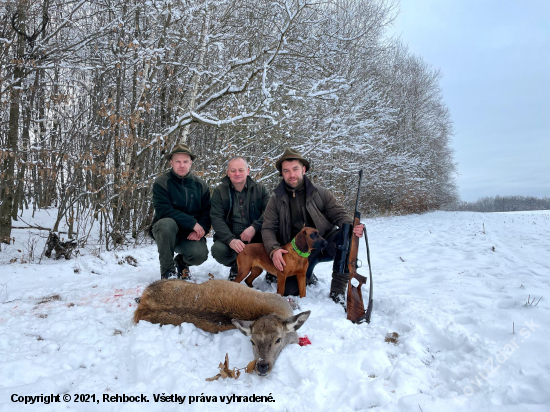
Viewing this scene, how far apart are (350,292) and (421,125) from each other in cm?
2555

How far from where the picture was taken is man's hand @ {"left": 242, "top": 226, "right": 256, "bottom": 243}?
453 centimetres

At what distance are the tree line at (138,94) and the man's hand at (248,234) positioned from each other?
3557mm

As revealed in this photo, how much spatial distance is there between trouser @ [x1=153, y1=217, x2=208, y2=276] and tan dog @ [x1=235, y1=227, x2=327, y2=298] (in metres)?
0.86

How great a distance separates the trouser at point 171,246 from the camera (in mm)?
4414

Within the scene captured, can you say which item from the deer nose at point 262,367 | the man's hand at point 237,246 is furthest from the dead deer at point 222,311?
the man's hand at point 237,246

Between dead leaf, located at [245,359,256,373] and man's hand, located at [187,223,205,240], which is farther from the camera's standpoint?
man's hand, located at [187,223,205,240]

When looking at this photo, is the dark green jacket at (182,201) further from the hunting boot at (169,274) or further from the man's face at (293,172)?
the man's face at (293,172)

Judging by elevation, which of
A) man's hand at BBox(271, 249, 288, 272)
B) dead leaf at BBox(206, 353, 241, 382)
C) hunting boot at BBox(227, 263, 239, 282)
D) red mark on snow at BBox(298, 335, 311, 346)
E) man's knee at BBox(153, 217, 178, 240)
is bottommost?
dead leaf at BBox(206, 353, 241, 382)

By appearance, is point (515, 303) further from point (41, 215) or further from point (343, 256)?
point (41, 215)

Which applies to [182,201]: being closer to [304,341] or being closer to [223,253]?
[223,253]

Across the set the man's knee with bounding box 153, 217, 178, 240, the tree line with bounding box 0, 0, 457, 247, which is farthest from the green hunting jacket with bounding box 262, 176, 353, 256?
the tree line with bounding box 0, 0, 457, 247

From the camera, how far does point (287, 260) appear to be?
3.88m

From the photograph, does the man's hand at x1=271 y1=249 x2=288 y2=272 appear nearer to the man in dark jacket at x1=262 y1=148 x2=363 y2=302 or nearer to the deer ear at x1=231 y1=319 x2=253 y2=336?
the man in dark jacket at x1=262 y1=148 x2=363 y2=302

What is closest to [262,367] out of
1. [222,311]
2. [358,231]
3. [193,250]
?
[222,311]
